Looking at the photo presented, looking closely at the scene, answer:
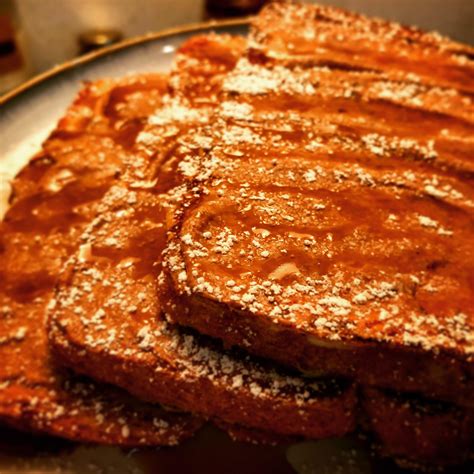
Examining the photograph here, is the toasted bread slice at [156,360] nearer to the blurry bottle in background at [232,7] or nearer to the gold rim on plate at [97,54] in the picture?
the gold rim on plate at [97,54]

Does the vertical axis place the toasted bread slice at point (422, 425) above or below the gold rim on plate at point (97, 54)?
below

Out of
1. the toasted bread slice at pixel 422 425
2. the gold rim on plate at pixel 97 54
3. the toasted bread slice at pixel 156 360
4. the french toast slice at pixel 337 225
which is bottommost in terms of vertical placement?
the toasted bread slice at pixel 422 425

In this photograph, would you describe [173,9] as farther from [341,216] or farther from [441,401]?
[441,401]

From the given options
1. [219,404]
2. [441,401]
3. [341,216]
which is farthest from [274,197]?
[441,401]

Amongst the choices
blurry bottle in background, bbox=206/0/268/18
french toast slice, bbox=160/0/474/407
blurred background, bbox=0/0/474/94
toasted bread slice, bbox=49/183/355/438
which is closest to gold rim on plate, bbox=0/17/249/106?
blurry bottle in background, bbox=206/0/268/18

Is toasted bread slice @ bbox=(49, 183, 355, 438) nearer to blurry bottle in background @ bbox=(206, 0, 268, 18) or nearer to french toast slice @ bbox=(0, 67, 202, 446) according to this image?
french toast slice @ bbox=(0, 67, 202, 446)

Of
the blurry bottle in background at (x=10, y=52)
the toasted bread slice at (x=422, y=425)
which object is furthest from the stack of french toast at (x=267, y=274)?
the blurry bottle in background at (x=10, y=52)

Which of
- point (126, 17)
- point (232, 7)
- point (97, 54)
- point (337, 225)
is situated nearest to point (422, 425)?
point (337, 225)
